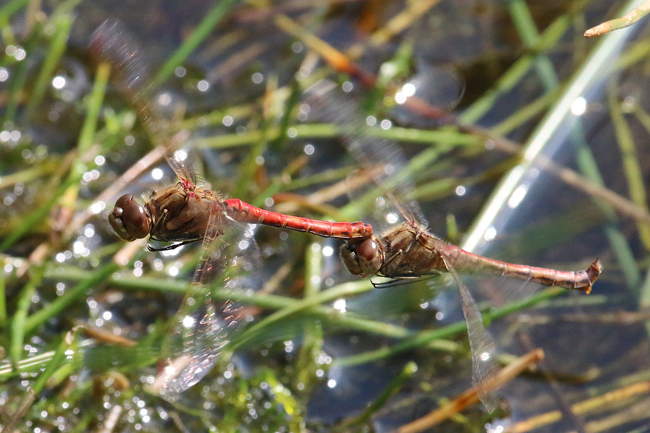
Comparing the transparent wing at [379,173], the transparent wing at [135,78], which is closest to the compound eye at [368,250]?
the transparent wing at [379,173]

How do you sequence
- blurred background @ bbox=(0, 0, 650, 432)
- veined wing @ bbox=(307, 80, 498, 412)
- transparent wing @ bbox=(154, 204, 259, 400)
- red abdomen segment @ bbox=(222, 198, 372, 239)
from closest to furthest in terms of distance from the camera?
transparent wing @ bbox=(154, 204, 259, 400)
veined wing @ bbox=(307, 80, 498, 412)
red abdomen segment @ bbox=(222, 198, 372, 239)
blurred background @ bbox=(0, 0, 650, 432)

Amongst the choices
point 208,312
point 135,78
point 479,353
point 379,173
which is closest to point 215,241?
point 208,312

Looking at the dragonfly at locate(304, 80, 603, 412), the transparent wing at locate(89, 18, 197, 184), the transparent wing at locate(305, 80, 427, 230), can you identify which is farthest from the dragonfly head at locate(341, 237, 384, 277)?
the transparent wing at locate(89, 18, 197, 184)

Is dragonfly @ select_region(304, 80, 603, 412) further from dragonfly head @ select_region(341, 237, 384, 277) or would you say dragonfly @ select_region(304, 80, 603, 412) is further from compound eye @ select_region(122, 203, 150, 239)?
compound eye @ select_region(122, 203, 150, 239)

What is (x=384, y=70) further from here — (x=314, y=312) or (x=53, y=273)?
(x=53, y=273)

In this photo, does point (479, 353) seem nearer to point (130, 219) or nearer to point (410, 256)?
point (410, 256)

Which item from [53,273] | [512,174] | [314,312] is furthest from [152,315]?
[512,174]

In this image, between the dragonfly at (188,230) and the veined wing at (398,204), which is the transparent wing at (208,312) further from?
the veined wing at (398,204)
